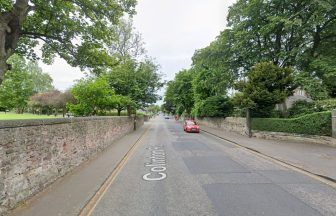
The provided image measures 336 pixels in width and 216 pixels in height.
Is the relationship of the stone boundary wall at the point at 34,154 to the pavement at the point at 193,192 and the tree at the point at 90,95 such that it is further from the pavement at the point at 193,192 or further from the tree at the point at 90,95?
the tree at the point at 90,95

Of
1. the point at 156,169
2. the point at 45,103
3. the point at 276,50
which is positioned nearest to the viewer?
the point at 156,169

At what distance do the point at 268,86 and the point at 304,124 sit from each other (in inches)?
225

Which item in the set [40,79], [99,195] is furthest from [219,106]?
[40,79]

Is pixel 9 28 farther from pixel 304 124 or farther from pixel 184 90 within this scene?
pixel 184 90

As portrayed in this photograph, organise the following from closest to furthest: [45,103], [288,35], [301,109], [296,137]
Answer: [296,137] → [301,109] → [288,35] → [45,103]

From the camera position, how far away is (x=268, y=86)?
79.1 ft

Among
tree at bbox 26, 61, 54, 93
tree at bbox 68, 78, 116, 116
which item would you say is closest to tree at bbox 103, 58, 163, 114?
tree at bbox 68, 78, 116, 116

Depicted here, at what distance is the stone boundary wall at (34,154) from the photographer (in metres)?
5.93

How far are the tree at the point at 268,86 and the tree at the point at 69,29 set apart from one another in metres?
14.2

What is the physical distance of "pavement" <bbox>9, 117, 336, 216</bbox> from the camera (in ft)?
20.1

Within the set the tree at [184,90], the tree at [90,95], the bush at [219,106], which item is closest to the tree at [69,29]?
the tree at [90,95]

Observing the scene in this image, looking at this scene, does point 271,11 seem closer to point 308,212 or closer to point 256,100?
point 256,100

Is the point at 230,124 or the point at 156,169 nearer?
the point at 156,169

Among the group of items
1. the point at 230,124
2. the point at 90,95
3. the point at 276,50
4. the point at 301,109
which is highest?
the point at 276,50
